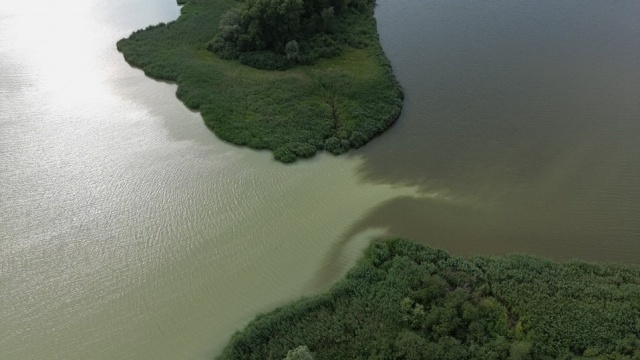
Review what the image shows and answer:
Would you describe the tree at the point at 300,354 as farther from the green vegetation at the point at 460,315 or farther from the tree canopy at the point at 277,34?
the tree canopy at the point at 277,34

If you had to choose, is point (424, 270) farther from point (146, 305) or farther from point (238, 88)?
point (238, 88)

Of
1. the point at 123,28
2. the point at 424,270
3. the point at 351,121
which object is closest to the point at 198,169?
the point at 351,121

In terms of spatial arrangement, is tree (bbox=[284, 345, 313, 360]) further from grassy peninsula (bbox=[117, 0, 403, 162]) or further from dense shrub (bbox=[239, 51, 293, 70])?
dense shrub (bbox=[239, 51, 293, 70])

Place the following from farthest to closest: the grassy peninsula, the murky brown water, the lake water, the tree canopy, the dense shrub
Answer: the dense shrub < the tree canopy < the grassy peninsula < the murky brown water < the lake water

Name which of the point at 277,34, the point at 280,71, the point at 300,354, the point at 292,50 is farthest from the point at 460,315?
the point at 277,34

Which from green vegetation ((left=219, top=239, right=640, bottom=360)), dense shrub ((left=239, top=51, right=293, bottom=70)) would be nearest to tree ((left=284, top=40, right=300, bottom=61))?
dense shrub ((left=239, top=51, right=293, bottom=70))

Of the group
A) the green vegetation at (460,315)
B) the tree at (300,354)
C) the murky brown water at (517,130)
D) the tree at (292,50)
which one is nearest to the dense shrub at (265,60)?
the tree at (292,50)
